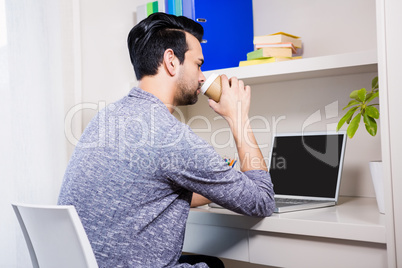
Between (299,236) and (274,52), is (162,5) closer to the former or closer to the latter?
(274,52)

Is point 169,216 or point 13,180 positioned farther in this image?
point 13,180

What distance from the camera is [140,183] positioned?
112 centimetres

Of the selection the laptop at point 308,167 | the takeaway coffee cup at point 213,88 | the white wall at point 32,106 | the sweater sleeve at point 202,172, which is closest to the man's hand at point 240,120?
the takeaway coffee cup at point 213,88

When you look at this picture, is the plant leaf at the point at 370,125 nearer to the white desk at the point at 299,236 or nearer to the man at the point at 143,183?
the white desk at the point at 299,236

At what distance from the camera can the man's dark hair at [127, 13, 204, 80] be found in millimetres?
1374

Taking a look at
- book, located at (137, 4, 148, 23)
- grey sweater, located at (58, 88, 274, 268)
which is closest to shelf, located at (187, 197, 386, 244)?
grey sweater, located at (58, 88, 274, 268)

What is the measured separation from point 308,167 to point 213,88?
1.70ft

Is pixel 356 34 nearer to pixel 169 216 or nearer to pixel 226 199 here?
pixel 226 199

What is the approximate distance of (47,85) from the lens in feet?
5.44

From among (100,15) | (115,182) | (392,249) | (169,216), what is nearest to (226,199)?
(169,216)

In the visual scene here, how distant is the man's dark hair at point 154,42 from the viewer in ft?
4.51

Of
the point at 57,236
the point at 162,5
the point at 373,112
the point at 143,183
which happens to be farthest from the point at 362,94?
the point at 57,236

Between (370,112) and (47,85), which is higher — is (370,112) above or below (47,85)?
below

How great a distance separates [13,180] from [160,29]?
0.71 metres
